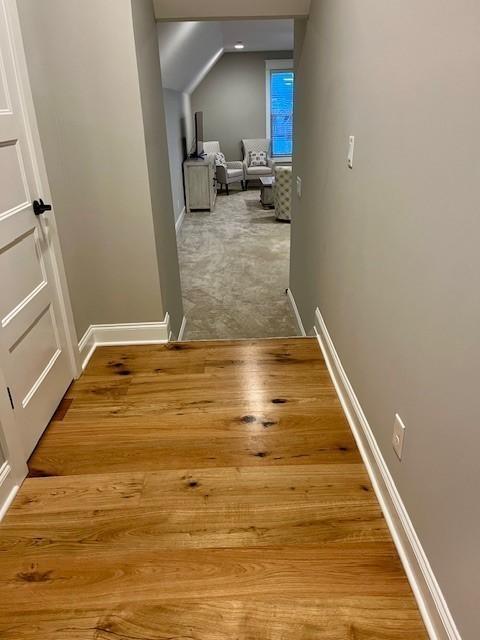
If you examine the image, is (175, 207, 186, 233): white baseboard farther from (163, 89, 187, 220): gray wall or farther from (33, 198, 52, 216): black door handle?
(33, 198, 52, 216): black door handle

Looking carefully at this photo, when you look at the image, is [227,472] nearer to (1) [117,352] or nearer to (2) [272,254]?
(1) [117,352]

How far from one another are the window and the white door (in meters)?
8.90

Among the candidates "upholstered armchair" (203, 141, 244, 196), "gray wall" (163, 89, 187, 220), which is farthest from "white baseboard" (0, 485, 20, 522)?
"upholstered armchair" (203, 141, 244, 196)

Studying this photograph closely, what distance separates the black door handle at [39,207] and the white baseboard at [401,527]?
146 centimetres

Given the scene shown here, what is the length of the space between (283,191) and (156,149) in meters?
4.59

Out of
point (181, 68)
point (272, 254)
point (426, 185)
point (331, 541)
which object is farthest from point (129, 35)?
point (181, 68)

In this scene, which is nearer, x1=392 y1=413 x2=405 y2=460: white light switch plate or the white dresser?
x1=392 y1=413 x2=405 y2=460: white light switch plate

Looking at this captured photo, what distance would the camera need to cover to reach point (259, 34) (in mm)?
8000

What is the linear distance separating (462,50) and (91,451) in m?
1.78

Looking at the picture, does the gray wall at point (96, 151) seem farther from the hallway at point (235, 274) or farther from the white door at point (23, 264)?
the hallway at point (235, 274)

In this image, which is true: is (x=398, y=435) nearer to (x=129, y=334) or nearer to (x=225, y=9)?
(x=129, y=334)

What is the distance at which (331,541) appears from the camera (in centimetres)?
151

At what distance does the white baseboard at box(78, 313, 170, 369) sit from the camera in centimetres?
284

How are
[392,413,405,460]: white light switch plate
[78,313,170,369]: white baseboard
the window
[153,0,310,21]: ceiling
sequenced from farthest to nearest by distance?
the window → [78,313,170,369]: white baseboard → [153,0,310,21]: ceiling → [392,413,405,460]: white light switch plate
